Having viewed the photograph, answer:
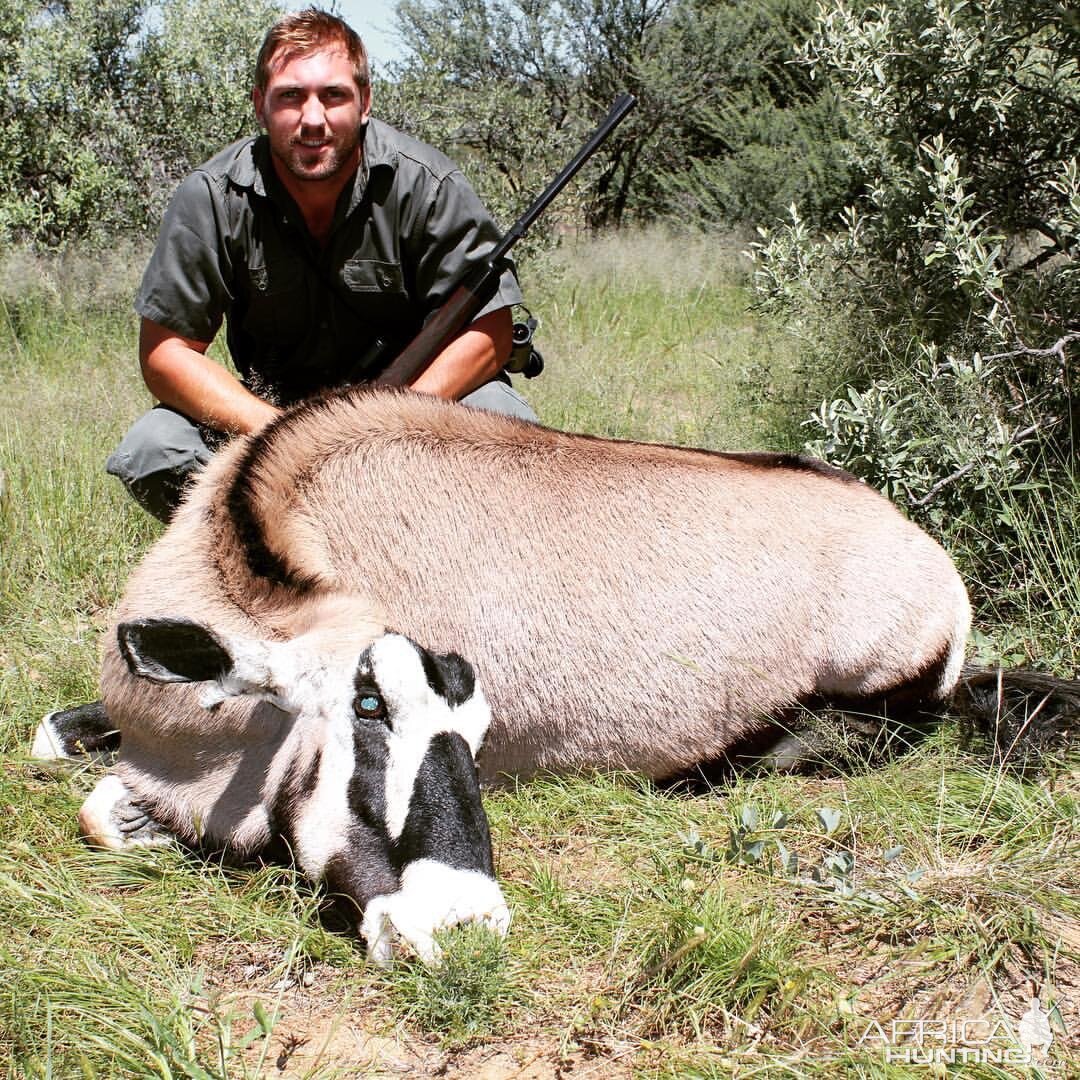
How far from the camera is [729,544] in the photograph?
10.8 feet

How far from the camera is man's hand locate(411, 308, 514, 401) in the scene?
4.17 metres

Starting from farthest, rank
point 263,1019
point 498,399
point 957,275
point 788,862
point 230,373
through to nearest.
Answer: point 957,275
point 498,399
point 230,373
point 788,862
point 263,1019

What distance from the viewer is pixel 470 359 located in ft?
14.0

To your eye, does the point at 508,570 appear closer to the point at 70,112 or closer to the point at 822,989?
the point at 822,989

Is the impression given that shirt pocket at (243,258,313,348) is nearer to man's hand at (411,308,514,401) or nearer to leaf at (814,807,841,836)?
man's hand at (411,308,514,401)

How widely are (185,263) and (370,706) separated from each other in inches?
93.9

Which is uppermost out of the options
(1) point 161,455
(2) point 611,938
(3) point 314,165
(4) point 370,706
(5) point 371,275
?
(3) point 314,165

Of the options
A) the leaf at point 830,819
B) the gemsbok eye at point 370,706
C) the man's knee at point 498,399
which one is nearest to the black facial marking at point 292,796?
the gemsbok eye at point 370,706

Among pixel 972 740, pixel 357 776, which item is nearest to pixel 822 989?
pixel 357 776

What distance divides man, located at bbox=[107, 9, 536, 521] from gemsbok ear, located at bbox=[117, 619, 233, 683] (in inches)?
59.1

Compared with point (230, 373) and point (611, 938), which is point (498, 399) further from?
point (611, 938)

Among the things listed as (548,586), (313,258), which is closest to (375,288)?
(313,258)

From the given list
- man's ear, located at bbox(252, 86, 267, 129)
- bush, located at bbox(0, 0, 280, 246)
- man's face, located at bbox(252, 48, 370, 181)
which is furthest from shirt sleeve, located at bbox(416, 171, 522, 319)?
bush, located at bbox(0, 0, 280, 246)

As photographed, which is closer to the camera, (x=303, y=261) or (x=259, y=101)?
(x=259, y=101)
